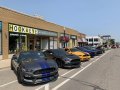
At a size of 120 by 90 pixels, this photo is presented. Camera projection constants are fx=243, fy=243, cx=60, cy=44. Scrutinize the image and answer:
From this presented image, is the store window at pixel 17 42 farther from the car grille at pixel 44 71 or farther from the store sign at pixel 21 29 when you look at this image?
the car grille at pixel 44 71

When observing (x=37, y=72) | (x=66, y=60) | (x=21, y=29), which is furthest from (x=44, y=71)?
(x=21, y=29)

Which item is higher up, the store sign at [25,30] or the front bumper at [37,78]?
the store sign at [25,30]

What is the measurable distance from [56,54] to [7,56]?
972 cm

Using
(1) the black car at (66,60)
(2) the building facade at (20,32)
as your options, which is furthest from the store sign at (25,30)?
(1) the black car at (66,60)

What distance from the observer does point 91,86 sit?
10234 millimetres

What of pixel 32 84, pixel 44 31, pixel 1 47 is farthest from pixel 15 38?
pixel 32 84

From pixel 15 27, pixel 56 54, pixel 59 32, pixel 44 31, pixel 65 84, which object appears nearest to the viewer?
pixel 65 84

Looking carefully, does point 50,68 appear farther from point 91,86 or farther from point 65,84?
point 91,86

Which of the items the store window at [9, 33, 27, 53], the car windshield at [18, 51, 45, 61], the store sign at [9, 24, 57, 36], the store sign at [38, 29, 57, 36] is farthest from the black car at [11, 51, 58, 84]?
the store sign at [38, 29, 57, 36]

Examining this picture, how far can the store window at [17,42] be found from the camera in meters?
27.8

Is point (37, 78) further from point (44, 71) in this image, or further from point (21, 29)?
point (21, 29)

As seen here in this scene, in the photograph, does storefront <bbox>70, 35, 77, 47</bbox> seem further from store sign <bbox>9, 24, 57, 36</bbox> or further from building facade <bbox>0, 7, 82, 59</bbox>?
store sign <bbox>9, 24, 57, 36</bbox>

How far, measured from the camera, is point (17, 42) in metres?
29.5

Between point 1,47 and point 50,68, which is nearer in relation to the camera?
point 50,68
